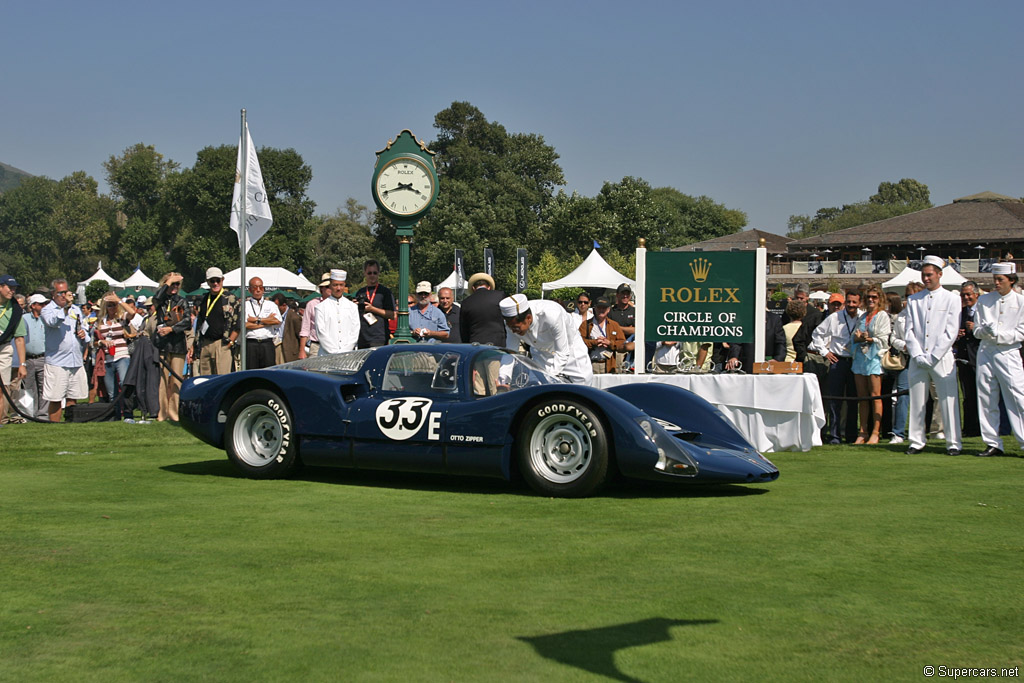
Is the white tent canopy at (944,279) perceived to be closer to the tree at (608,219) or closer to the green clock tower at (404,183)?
the green clock tower at (404,183)

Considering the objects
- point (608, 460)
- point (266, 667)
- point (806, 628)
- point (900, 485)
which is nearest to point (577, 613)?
point (806, 628)

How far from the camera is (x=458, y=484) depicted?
8.41 m

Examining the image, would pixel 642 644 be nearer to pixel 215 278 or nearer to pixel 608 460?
pixel 608 460

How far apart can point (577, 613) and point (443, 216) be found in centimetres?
6908

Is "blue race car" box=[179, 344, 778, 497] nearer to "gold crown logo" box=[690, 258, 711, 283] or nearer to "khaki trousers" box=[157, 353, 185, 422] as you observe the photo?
"gold crown logo" box=[690, 258, 711, 283]

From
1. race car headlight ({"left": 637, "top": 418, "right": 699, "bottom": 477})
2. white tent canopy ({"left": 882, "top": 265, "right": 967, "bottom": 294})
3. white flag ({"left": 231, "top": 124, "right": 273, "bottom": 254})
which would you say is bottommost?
race car headlight ({"left": 637, "top": 418, "right": 699, "bottom": 477})

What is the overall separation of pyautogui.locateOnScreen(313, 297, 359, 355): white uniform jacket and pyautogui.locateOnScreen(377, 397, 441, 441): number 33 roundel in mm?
4132

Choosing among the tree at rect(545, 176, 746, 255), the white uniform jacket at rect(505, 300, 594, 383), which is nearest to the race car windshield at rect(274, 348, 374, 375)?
the white uniform jacket at rect(505, 300, 594, 383)

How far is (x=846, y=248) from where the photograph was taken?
72188 mm

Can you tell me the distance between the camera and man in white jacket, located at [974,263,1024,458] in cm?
1077

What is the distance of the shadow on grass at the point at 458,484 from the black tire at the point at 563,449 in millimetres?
215

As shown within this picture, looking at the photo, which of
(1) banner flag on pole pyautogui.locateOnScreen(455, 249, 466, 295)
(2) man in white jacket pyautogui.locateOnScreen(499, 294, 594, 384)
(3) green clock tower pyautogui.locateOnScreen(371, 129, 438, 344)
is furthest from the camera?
(1) banner flag on pole pyautogui.locateOnScreen(455, 249, 466, 295)

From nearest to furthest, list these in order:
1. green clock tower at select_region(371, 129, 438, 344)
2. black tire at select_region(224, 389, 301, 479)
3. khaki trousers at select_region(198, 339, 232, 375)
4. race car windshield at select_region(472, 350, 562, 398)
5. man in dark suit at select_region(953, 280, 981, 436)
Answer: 1. race car windshield at select_region(472, 350, 562, 398)
2. black tire at select_region(224, 389, 301, 479)
3. man in dark suit at select_region(953, 280, 981, 436)
4. khaki trousers at select_region(198, 339, 232, 375)
5. green clock tower at select_region(371, 129, 438, 344)

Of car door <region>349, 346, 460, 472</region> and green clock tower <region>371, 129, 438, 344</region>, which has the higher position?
green clock tower <region>371, 129, 438, 344</region>
